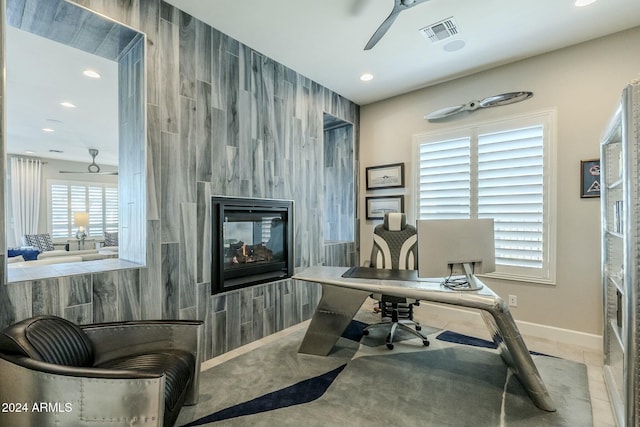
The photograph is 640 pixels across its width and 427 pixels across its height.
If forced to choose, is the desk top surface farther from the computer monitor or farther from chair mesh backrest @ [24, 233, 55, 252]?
chair mesh backrest @ [24, 233, 55, 252]

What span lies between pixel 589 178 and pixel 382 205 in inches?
88.2

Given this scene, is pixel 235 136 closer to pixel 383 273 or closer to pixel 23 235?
pixel 383 273

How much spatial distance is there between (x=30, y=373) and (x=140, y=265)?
3.47ft

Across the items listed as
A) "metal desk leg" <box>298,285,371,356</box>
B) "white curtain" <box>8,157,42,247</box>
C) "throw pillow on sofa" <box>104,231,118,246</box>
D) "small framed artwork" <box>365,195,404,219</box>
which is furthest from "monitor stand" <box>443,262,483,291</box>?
"white curtain" <box>8,157,42,247</box>

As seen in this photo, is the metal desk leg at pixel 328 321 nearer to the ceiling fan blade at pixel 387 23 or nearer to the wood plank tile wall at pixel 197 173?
the wood plank tile wall at pixel 197 173

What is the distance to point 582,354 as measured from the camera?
280 centimetres

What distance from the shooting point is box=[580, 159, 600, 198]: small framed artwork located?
2893 millimetres

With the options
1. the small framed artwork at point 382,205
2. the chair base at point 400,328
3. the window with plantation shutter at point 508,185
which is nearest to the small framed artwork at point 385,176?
the small framed artwork at point 382,205

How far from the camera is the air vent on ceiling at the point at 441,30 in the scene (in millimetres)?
2676

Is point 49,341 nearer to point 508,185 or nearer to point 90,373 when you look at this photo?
point 90,373

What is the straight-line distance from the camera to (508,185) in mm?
3355

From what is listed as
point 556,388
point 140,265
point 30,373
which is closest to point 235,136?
point 140,265

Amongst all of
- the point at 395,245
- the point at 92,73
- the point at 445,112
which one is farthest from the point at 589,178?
the point at 92,73

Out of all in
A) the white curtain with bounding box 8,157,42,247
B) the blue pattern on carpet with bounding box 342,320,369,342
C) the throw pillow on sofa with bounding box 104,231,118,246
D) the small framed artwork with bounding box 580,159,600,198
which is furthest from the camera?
the throw pillow on sofa with bounding box 104,231,118,246
